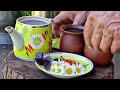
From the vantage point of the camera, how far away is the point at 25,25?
103cm

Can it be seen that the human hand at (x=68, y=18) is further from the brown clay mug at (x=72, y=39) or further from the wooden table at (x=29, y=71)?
the wooden table at (x=29, y=71)

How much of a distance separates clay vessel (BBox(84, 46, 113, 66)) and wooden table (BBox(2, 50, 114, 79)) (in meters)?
0.02

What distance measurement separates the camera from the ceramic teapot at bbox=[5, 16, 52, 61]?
1027 millimetres

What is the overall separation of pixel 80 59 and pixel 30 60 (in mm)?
204

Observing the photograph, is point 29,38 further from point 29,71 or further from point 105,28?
point 105,28

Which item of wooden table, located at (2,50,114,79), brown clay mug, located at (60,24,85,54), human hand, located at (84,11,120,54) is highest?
human hand, located at (84,11,120,54)

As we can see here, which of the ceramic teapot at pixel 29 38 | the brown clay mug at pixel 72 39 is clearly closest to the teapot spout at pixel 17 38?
the ceramic teapot at pixel 29 38

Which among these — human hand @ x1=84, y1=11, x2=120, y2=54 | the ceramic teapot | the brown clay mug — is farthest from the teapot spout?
human hand @ x1=84, y1=11, x2=120, y2=54

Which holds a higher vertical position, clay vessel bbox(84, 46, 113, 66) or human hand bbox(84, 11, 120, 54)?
human hand bbox(84, 11, 120, 54)

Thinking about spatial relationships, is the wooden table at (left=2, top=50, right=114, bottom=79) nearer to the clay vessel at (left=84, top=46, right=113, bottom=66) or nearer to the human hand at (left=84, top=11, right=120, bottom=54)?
the clay vessel at (left=84, top=46, right=113, bottom=66)

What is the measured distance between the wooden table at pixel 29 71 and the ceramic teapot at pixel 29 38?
0.12 ft
